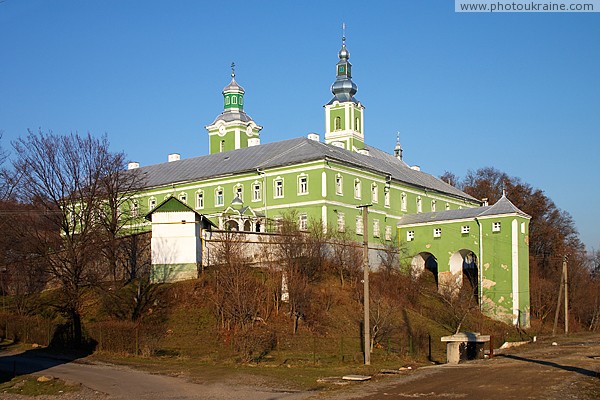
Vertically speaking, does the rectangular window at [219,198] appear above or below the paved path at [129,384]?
above

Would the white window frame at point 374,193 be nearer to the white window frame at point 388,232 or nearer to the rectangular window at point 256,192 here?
the white window frame at point 388,232

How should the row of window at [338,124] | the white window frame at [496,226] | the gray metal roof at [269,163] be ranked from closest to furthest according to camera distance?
the white window frame at [496,226] → the gray metal roof at [269,163] → the row of window at [338,124]

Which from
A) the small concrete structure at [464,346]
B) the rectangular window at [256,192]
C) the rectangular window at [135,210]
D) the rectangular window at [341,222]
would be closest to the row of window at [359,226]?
the rectangular window at [341,222]

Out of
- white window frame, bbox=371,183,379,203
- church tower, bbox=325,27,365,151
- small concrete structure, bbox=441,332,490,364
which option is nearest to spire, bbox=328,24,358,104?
church tower, bbox=325,27,365,151

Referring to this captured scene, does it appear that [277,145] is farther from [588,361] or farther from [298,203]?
[588,361]

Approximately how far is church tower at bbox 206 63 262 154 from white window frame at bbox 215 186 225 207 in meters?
12.7

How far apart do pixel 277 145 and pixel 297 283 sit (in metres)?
25.6

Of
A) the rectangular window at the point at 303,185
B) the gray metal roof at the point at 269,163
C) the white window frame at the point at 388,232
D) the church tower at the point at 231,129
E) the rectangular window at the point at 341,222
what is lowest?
the white window frame at the point at 388,232

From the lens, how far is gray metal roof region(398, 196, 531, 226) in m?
54.2

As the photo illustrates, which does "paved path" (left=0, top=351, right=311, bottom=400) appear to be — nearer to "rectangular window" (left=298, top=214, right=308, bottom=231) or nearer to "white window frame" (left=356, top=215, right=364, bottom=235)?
"rectangular window" (left=298, top=214, right=308, bottom=231)

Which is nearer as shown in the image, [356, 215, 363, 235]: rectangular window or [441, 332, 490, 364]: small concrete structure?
[441, 332, 490, 364]: small concrete structure

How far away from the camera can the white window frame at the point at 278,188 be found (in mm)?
56375

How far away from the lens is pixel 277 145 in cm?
6212

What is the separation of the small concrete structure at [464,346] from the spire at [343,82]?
4610 centimetres
